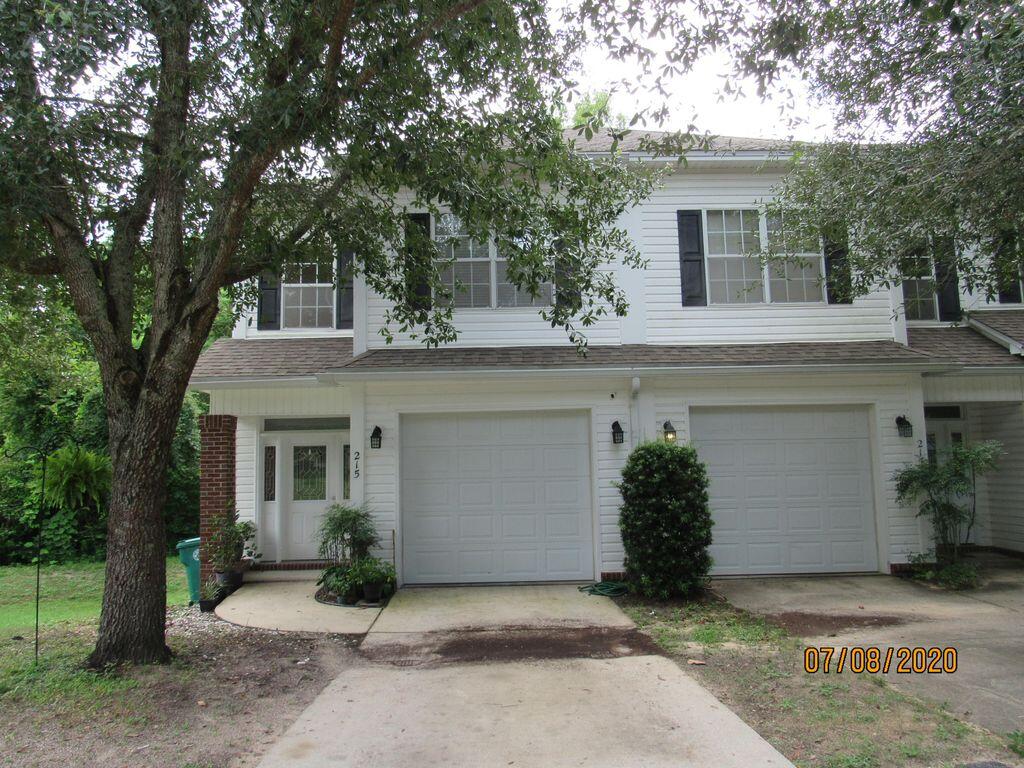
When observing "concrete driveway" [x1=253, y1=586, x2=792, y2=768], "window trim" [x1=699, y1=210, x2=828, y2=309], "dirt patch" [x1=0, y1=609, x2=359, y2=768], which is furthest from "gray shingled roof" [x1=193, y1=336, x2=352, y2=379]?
"window trim" [x1=699, y1=210, x2=828, y2=309]

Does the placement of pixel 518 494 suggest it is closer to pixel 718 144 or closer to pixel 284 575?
pixel 284 575

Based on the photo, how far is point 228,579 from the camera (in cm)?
958

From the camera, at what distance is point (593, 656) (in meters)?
6.37

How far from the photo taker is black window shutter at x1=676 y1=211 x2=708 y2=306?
10297 millimetres

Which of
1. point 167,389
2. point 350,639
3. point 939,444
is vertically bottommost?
point 350,639

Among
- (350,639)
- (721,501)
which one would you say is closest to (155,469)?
(350,639)

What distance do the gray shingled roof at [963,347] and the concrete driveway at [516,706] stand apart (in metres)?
6.48

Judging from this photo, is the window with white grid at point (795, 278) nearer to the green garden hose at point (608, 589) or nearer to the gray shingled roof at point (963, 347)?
the gray shingled roof at point (963, 347)

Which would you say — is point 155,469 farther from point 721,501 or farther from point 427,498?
point 721,501

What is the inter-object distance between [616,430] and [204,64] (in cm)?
657

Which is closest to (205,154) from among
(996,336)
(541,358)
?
(541,358)

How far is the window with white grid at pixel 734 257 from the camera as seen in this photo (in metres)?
10.4

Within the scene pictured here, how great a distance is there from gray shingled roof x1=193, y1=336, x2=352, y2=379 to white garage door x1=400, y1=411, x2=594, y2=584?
1.59 m

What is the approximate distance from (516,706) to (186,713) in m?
2.47
